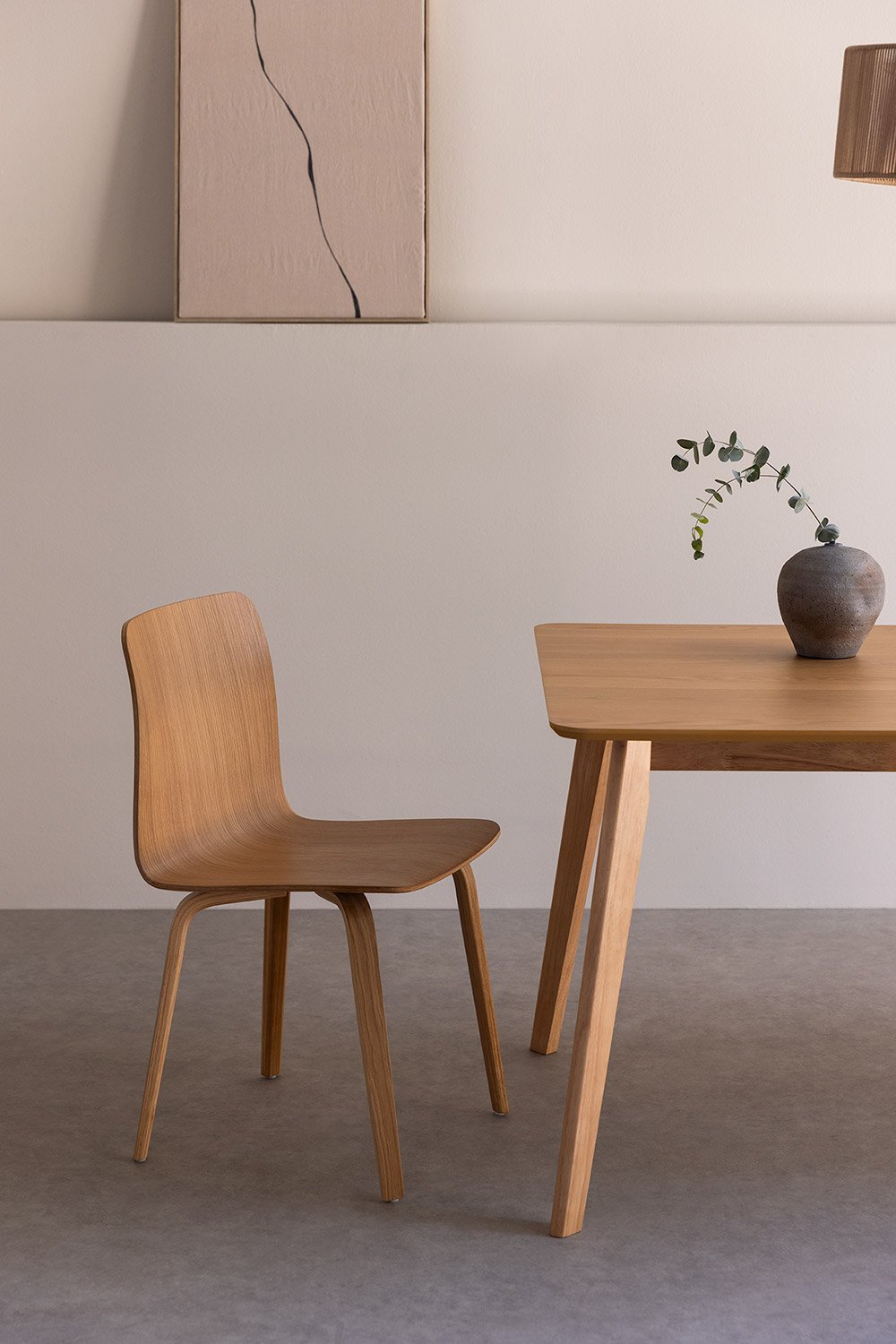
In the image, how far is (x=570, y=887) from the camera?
2.49m

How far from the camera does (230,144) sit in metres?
3.20

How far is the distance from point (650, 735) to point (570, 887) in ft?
2.66

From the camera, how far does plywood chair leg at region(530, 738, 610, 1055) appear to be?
2.43m

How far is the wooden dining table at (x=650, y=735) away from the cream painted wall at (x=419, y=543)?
41.7 inches

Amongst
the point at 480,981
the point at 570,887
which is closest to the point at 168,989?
the point at 480,981

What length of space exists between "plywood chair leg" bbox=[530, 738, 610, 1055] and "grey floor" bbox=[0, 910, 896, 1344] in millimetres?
69

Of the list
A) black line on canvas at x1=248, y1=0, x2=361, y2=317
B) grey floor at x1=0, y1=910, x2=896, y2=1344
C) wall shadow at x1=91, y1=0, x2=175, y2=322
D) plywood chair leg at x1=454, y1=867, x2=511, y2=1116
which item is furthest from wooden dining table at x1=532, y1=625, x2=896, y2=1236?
wall shadow at x1=91, y1=0, x2=175, y2=322

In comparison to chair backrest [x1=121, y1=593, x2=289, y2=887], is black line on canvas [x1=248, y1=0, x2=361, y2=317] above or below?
above

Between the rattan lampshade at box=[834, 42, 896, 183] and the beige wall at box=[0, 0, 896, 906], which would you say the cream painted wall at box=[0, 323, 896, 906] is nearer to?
the beige wall at box=[0, 0, 896, 906]

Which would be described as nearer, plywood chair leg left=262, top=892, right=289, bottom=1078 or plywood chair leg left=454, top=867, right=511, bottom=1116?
plywood chair leg left=454, top=867, right=511, bottom=1116

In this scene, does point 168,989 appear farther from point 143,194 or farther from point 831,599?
point 143,194

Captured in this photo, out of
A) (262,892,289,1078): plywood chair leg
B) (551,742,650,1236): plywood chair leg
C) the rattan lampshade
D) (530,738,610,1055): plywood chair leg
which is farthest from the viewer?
(530,738,610,1055): plywood chair leg

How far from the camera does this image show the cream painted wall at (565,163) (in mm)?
3260

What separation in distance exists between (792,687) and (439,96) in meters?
1.89
